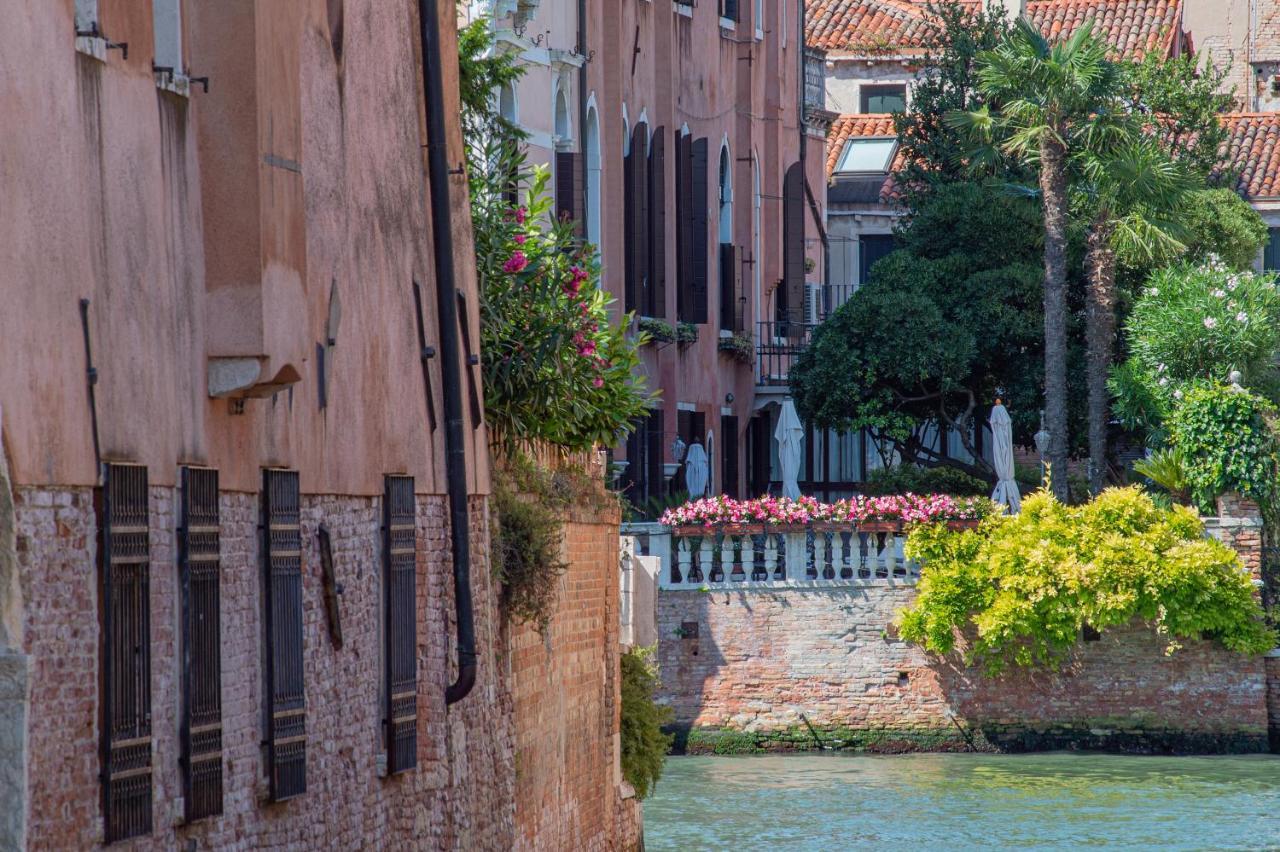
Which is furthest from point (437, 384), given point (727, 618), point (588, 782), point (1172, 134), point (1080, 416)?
point (1172, 134)

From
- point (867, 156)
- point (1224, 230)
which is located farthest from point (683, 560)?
point (867, 156)

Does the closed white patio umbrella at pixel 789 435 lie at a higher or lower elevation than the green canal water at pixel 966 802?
higher

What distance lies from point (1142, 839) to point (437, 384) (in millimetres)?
11699

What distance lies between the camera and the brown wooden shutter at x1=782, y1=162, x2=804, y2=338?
1420 inches

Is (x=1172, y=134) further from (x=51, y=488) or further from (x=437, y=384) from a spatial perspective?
(x=51, y=488)

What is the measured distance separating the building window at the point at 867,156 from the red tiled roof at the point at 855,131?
9cm

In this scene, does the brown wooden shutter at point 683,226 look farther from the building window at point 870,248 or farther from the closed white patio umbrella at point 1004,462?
the building window at point 870,248

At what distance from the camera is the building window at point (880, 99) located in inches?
1868

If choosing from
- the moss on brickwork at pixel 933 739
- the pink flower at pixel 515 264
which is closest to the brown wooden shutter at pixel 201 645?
the pink flower at pixel 515 264

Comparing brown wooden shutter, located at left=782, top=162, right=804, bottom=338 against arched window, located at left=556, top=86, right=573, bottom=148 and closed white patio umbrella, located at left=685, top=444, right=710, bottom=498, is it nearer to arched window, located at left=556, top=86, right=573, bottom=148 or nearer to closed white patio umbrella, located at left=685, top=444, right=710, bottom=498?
closed white patio umbrella, located at left=685, top=444, right=710, bottom=498

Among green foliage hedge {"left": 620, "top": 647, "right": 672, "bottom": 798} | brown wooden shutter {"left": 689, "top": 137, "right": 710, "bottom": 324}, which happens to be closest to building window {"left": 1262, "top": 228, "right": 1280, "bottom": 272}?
brown wooden shutter {"left": 689, "top": 137, "right": 710, "bottom": 324}

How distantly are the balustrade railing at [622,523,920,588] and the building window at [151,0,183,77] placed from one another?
62.5 feet

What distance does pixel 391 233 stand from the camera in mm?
12242

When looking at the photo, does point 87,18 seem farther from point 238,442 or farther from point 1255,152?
point 1255,152
